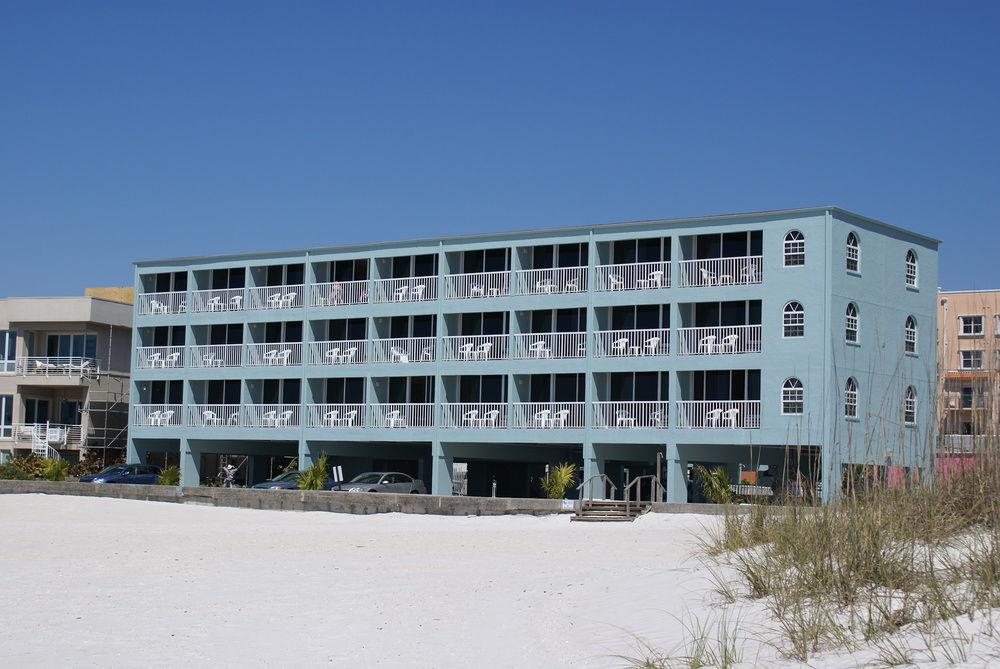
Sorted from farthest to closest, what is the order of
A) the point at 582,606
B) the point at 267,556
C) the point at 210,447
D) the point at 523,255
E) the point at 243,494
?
the point at 210,447 → the point at 523,255 → the point at 243,494 → the point at 267,556 → the point at 582,606

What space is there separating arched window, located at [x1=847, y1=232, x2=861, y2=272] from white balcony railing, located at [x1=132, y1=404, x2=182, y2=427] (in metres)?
28.0

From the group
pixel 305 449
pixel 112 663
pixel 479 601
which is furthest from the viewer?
pixel 305 449

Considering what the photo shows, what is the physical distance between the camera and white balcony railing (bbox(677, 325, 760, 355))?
39594 millimetres

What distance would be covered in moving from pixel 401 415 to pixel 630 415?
9.54 metres

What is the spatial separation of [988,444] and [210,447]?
144 feet

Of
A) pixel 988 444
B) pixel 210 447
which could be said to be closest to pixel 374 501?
pixel 210 447

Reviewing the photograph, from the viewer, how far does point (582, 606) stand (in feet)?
51.2

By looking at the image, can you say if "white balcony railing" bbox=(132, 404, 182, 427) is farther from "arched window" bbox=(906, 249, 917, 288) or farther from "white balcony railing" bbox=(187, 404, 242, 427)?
"arched window" bbox=(906, 249, 917, 288)

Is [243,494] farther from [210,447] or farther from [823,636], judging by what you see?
[823,636]

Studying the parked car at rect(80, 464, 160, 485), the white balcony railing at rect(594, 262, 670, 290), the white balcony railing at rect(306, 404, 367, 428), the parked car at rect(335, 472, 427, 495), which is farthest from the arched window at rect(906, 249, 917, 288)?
the parked car at rect(80, 464, 160, 485)

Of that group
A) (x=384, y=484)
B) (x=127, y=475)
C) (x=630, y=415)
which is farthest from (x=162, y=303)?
(x=630, y=415)

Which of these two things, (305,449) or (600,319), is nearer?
(600,319)

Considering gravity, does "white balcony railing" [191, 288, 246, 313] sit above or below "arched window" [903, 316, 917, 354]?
above

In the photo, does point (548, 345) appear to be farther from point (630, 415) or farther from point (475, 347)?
point (630, 415)
